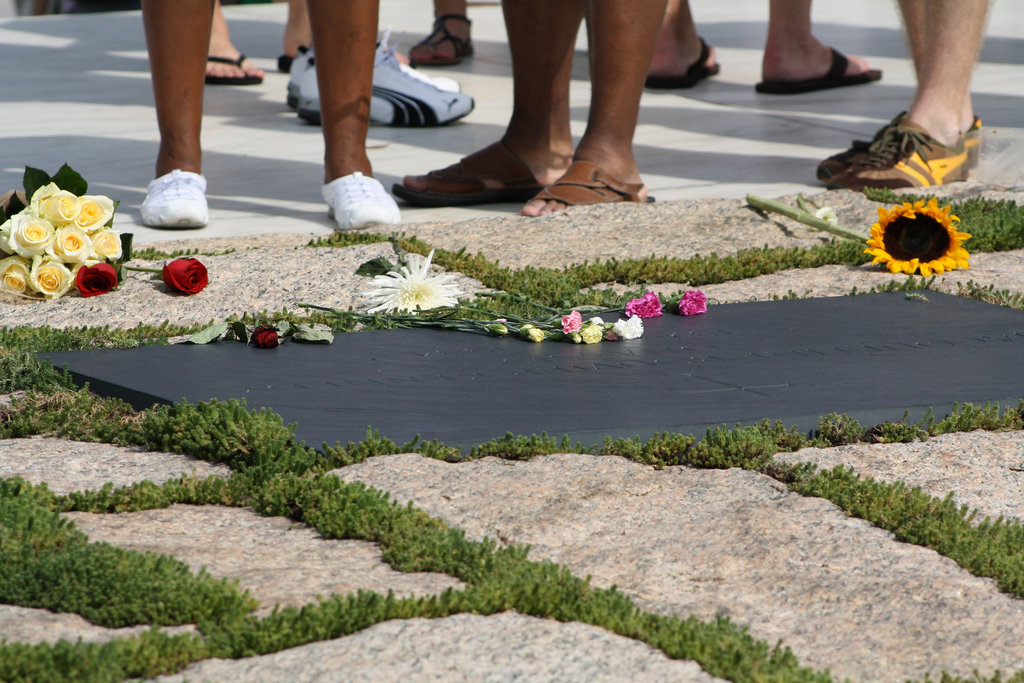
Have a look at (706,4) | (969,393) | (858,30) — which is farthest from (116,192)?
(706,4)

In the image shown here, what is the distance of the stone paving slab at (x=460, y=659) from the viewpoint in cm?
125

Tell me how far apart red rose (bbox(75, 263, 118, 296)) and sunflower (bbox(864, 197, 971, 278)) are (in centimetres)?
181

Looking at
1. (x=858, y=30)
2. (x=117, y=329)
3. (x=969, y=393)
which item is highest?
(x=858, y=30)

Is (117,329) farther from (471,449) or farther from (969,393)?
(969,393)

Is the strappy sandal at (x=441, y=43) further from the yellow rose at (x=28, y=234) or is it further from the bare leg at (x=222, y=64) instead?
the yellow rose at (x=28, y=234)

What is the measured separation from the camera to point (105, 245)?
115 inches

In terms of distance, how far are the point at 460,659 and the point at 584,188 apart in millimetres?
2608

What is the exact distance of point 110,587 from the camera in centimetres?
139

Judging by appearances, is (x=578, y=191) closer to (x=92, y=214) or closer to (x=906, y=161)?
(x=906, y=161)

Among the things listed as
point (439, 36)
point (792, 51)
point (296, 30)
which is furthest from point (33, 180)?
point (439, 36)

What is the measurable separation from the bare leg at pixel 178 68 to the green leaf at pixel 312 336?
134cm

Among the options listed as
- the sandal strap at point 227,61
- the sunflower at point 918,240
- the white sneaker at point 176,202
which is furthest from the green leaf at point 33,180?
the sandal strap at point 227,61

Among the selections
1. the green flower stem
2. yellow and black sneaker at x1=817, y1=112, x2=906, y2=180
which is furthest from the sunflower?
yellow and black sneaker at x1=817, y1=112, x2=906, y2=180

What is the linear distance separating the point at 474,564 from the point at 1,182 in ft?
10.4
